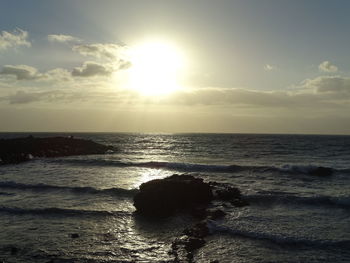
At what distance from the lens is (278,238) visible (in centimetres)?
1992

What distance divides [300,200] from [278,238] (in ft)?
36.0

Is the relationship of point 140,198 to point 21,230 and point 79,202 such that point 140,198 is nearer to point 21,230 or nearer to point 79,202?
point 79,202

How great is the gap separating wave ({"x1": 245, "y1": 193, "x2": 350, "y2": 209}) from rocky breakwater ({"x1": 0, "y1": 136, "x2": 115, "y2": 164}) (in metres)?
42.5

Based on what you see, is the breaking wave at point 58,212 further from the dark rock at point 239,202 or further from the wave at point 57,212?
the dark rock at point 239,202

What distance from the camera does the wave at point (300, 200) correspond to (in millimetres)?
28853

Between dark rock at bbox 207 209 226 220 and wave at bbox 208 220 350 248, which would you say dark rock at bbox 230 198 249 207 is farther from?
wave at bbox 208 220 350 248

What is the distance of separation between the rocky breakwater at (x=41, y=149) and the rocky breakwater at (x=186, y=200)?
39282 millimetres

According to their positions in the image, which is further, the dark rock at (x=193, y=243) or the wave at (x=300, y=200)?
the wave at (x=300, y=200)

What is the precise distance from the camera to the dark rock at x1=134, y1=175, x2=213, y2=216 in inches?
1021

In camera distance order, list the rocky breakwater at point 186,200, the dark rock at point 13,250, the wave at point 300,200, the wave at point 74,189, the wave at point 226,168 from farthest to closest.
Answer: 1. the wave at point 226,168
2. the wave at point 74,189
3. the wave at point 300,200
4. the rocky breakwater at point 186,200
5. the dark rock at point 13,250

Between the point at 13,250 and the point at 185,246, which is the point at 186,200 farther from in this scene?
the point at 13,250

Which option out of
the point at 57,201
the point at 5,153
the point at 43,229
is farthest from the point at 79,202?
the point at 5,153

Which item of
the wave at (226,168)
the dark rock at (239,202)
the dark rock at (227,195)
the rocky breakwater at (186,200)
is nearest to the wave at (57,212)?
the rocky breakwater at (186,200)

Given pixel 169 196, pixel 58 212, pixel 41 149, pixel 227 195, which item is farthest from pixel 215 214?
pixel 41 149
